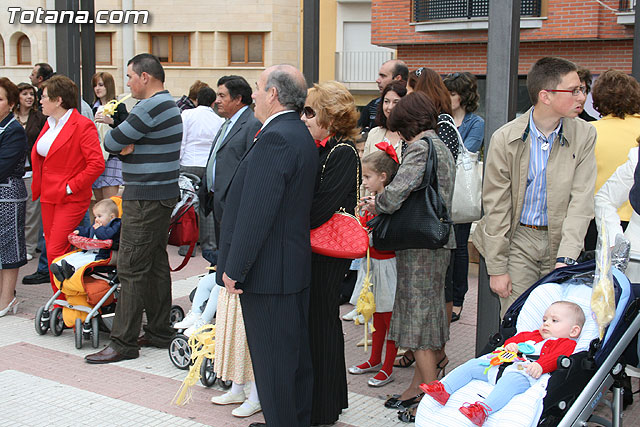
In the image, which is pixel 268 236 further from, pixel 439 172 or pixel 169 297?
pixel 169 297

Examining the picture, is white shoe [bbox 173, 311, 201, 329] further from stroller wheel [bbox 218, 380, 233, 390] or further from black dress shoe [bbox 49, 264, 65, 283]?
black dress shoe [bbox 49, 264, 65, 283]

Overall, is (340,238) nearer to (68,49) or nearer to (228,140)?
(228,140)

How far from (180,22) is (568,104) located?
1422 inches

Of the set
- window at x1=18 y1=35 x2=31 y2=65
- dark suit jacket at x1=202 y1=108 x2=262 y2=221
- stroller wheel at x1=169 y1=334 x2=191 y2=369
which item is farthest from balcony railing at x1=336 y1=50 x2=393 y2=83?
stroller wheel at x1=169 y1=334 x2=191 y2=369

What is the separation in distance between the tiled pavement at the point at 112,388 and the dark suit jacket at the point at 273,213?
1.18m

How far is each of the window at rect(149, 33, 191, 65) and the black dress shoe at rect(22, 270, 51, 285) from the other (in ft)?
103

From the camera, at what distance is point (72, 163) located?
264 inches

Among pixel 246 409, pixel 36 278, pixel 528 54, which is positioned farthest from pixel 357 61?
pixel 246 409

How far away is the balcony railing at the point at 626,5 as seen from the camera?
74.1ft

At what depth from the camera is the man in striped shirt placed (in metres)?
5.78

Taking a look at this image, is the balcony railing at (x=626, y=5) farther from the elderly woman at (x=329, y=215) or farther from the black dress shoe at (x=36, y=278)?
the elderly woman at (x=329, y=215)

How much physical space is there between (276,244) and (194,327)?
1705mm

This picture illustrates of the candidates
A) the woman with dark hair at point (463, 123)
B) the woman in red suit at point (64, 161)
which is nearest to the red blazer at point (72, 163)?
the woman in red suit at point (64, 161)

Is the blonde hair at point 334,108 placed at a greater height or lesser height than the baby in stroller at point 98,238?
greater
